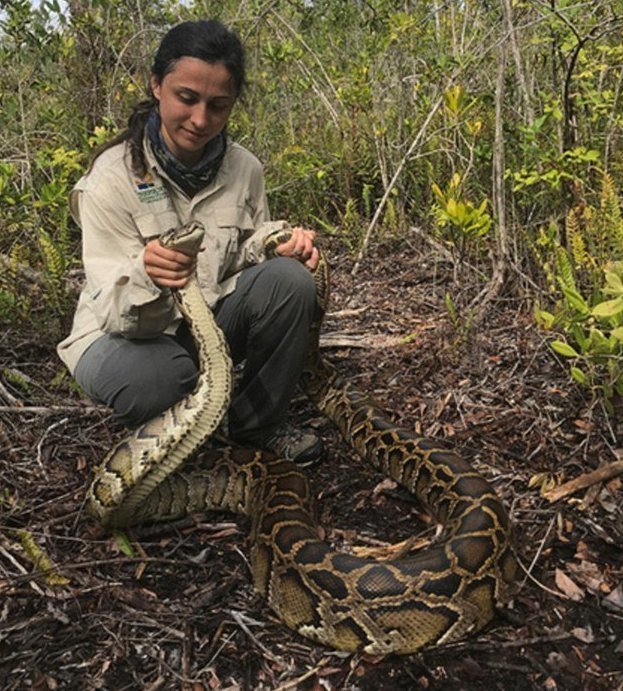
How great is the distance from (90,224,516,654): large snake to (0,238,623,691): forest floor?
94mm

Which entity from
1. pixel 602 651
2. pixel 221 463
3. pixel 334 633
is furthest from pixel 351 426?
pixel 602 651

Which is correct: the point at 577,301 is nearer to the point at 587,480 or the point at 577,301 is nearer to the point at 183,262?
the point at 587,480

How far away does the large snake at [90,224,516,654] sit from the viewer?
2.73 metres

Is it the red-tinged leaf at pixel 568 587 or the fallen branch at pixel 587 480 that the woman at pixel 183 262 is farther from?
the red-tinged leaf at pixel 568 587

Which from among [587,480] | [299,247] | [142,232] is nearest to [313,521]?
[587,480]

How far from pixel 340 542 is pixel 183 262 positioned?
1627mm

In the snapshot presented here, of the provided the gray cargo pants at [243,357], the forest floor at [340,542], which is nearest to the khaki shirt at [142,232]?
the gray cargo pants at [243,357]

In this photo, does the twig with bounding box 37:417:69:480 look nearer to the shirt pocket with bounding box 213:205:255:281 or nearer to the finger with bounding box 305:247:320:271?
the shirt pocket with bounding box 213:205:255:281

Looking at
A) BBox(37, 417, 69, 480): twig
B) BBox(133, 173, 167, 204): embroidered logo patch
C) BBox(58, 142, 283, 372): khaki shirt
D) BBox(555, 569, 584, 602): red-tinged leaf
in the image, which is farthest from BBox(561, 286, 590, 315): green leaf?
BBox(37, 417, 69, 480): twig

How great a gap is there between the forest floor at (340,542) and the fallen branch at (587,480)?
4cm

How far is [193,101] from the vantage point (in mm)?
3465

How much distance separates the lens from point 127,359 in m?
3.40

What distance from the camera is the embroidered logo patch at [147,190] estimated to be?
359 centimetres

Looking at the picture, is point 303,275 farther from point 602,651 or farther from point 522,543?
point 602,651
